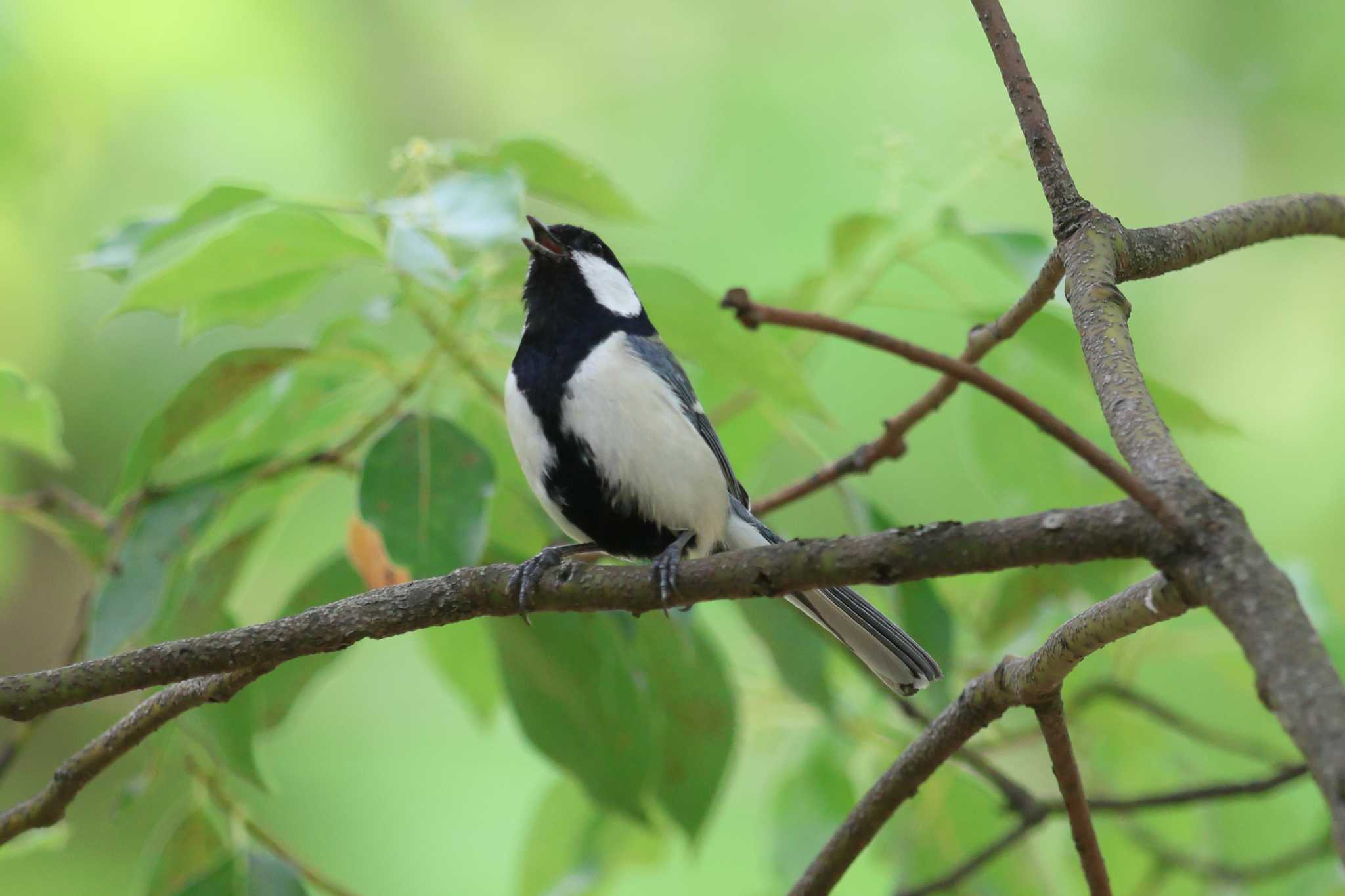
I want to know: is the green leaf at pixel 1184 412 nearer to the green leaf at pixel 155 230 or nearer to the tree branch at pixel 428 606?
the tree branch at pixel 428 606

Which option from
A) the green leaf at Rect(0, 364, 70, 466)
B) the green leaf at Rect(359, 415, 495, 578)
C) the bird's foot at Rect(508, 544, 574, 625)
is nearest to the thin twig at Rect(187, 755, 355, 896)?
the green leaf at Rect(359, 415, 495, 578)

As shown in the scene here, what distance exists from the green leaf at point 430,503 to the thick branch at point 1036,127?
80 cm

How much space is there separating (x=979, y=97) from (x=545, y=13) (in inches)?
56.1

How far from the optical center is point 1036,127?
117 centimetres

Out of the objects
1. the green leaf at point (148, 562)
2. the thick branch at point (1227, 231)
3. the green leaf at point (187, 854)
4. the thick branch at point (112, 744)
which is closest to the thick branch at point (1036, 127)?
the thick branch at point (1227, 231)

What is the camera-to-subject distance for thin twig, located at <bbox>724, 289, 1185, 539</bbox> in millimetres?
752

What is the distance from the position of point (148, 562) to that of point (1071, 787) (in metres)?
1.19

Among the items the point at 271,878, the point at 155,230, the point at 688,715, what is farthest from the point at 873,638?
the point at 155,230

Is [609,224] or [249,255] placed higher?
[609,224]

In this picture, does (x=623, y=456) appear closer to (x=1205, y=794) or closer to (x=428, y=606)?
(x=428, y=606)

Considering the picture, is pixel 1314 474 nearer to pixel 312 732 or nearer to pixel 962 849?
pixel 962 849

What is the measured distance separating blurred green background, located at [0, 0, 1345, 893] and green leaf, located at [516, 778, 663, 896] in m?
0.12

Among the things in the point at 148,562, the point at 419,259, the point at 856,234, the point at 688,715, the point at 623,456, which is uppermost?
the point at 856,234

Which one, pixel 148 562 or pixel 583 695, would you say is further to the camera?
pixel 583 695
